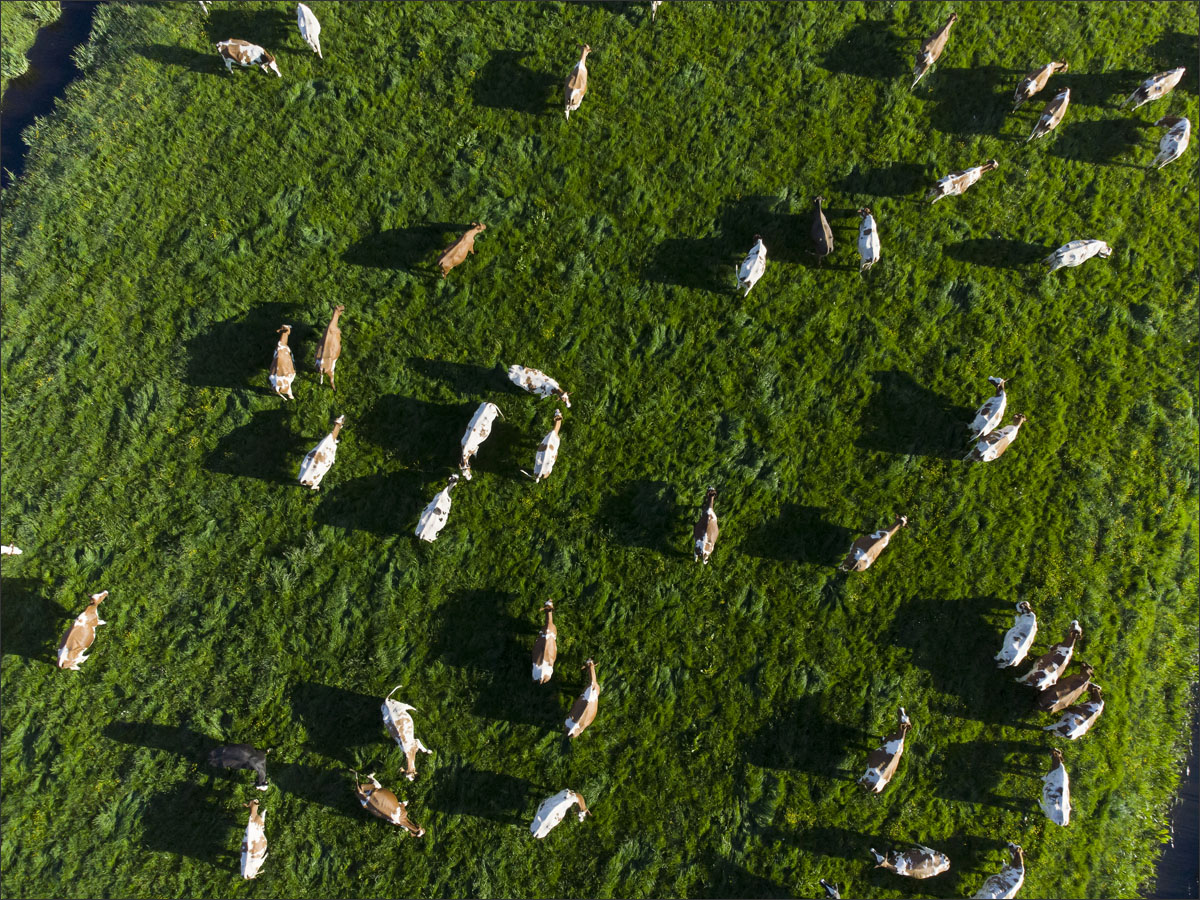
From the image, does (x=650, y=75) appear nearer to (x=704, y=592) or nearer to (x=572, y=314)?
(x=572, y=314)

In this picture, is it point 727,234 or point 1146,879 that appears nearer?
point 1146,879

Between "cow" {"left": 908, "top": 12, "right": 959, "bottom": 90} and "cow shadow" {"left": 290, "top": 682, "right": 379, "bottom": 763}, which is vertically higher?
"cow" {"left": 908, "top": 12, "right": 959, "bottom": 90}

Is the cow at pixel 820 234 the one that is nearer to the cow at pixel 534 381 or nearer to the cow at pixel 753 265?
the cow at pixel 753 265

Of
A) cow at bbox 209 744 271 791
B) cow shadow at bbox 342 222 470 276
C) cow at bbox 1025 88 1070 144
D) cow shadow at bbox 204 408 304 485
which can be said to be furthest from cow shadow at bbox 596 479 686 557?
cow at bbox 1025 88 1070 144

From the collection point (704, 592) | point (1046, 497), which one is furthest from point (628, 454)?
point (1046, 497)

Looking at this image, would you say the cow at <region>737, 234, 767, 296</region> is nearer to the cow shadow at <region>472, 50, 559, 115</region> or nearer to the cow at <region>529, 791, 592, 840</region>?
the cow shadow at <region>472, 50, 559, 115</region>

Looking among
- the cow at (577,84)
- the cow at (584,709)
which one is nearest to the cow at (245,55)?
the cow at (577,84)

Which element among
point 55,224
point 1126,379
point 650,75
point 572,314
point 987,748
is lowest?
point 987,748
